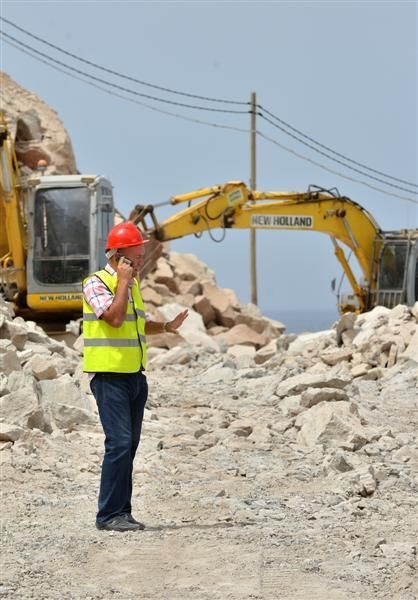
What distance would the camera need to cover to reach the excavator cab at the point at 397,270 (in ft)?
60.9

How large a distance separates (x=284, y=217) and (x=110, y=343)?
43.9 feet

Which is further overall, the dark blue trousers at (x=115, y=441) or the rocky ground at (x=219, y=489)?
the dark blue trousers at (x=115, y=441)

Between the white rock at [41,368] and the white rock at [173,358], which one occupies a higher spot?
the white rock at [41,368]

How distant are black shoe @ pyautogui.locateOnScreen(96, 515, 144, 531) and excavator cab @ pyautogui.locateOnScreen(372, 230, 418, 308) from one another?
43.7ft

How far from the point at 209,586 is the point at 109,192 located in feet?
38.4

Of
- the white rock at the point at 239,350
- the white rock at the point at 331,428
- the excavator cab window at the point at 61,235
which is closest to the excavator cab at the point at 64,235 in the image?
the excavator cab window at the point at 61,235

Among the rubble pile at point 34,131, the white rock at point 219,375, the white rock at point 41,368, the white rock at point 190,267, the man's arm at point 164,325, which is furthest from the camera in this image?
the white rock at point 190,267

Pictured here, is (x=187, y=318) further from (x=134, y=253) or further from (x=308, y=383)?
(x=134, y=253)

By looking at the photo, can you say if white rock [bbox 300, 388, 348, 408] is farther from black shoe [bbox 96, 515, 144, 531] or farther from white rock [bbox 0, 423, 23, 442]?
black shoe [bbox 96, 515, 144, 531]

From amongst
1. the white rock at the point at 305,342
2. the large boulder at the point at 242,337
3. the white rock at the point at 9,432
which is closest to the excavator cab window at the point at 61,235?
the white rock at the point at 305,342

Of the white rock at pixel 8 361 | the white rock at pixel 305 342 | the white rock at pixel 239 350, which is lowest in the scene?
the white rock at pixel 239 350

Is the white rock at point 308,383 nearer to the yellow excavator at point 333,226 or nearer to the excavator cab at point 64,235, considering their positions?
the excavator cab at point 64,235

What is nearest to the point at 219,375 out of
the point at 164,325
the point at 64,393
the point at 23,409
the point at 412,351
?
the point at 412,351

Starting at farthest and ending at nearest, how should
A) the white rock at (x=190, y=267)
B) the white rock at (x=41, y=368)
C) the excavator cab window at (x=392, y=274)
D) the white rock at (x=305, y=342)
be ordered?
the white rock at (x=190, y=267), the excavator cab window at (x=392, y=274), the white rock at (x=305, y=342), the white rock at (x=41, y=368)
